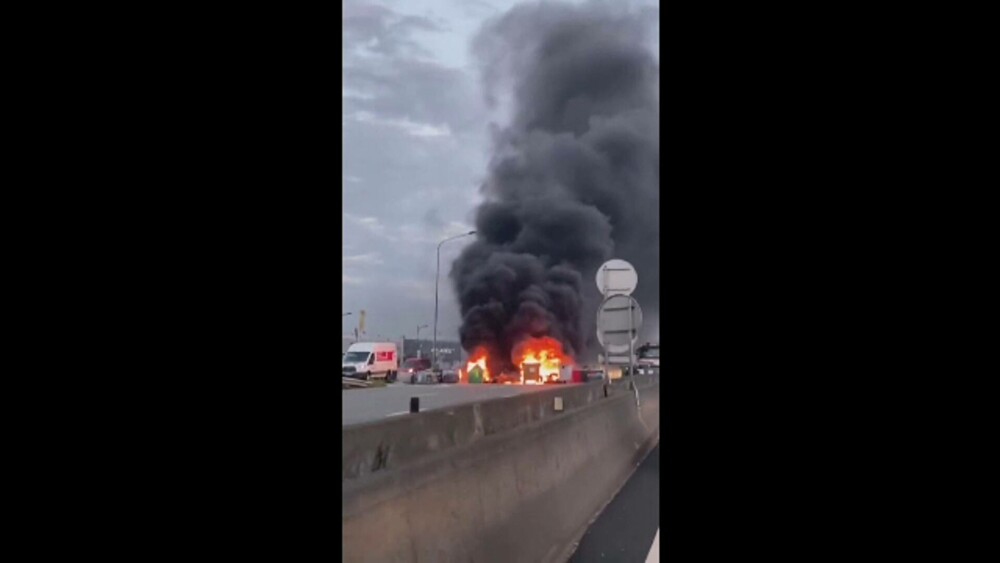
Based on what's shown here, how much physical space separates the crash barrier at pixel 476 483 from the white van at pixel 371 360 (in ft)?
105

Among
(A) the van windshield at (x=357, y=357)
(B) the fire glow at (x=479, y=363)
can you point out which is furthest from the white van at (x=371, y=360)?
(B) the fire glow at (x=479, y=363)

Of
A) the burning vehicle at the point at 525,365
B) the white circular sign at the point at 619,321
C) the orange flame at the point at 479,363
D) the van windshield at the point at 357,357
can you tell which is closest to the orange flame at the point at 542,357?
the burning vehicle at the point at 525,365

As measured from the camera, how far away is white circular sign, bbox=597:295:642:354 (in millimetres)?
16016

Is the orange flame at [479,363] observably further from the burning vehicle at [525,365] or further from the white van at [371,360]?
the white van at [371,360]

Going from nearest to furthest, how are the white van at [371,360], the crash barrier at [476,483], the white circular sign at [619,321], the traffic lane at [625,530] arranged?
the crash barrier at [476,483] < the traffic lane at [625,530] < the white circular sign at [619,321] < the white van at [371,360]

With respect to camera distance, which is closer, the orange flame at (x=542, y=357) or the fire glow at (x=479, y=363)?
the orange flame at (x=542, y=357)

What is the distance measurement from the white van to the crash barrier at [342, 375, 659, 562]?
32.0 m

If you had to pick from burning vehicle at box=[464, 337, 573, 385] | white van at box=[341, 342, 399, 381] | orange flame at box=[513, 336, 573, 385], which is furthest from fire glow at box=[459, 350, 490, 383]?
white van at box=[341, 342, 399, 381]

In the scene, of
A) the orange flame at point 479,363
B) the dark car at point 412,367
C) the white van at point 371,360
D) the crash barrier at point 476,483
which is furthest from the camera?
the dark car at point 412,367

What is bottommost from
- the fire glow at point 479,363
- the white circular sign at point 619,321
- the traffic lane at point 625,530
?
the traffic lane at point 625,530

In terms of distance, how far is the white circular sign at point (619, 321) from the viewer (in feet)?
52.5

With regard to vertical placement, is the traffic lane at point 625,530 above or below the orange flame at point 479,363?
below
